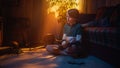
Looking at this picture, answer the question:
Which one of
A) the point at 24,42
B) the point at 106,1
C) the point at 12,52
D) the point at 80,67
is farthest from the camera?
the point at 24,42

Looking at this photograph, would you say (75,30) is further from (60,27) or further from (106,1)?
(60,27)

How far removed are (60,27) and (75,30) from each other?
3170 mm

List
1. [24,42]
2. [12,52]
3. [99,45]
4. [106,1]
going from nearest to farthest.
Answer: [99,45] < [12,52] < [106,1] < [24,42]

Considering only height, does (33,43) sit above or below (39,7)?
below

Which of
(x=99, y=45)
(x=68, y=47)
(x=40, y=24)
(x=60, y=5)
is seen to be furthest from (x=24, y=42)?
(x=99, y=45)

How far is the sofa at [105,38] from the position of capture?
3.55 metres

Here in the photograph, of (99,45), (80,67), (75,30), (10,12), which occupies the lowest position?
(80,67)

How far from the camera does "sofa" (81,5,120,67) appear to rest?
11.6ft

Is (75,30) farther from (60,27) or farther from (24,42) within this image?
(60,27)

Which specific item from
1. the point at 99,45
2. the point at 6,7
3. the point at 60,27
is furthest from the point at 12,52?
the point at 60,27

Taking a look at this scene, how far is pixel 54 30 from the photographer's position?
7.92 meters

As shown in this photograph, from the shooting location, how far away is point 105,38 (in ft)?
13.0

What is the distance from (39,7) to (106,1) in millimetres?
2348

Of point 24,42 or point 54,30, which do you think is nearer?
point 24,42
